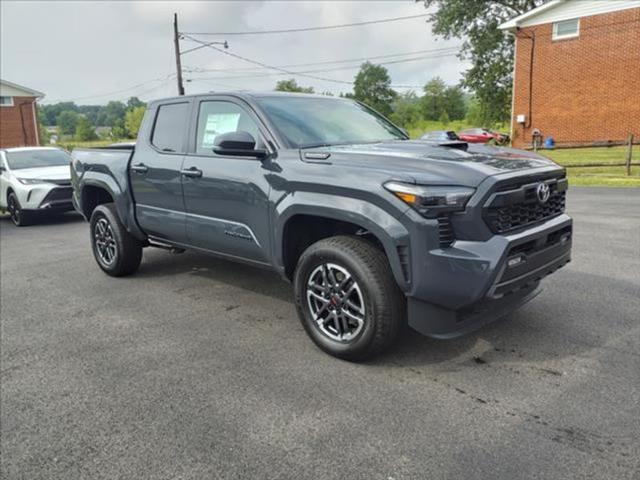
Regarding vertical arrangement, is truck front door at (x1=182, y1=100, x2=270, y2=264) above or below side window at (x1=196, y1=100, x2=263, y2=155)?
below

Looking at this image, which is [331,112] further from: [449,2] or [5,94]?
[5,94]

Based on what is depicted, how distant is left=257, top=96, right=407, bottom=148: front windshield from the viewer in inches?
161

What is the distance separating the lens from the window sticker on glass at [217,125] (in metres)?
4.39

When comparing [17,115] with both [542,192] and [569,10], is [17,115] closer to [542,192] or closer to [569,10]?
[569,10]

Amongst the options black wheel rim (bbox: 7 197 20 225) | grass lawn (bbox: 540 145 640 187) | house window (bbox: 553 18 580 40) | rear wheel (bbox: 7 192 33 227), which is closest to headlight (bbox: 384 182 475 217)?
rear wheel (bbox: 7 192 33 227)

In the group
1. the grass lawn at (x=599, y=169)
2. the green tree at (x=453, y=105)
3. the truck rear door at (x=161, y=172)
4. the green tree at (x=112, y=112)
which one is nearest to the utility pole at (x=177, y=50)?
the grass lawn at (x=599, y=169)

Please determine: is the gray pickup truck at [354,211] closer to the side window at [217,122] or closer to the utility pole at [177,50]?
the side window at [217,122]

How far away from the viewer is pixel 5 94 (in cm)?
3778

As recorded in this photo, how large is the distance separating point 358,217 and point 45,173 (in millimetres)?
9748

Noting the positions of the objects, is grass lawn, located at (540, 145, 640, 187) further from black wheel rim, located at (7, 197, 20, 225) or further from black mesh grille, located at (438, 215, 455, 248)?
black wheel rim, located at (7, 197, 20, 225)

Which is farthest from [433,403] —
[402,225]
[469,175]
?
[469,175]

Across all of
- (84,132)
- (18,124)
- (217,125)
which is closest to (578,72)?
(217,125)

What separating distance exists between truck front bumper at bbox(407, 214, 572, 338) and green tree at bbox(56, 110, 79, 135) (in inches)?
4929

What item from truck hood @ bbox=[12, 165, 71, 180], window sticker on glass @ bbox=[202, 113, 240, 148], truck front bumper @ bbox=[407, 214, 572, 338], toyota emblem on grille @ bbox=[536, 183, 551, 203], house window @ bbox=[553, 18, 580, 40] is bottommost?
truck front bumper @ bbox=[407, 214, 572, 338]
